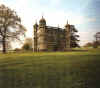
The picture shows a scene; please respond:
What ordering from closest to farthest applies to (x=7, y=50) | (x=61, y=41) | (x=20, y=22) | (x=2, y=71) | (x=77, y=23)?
(x=2, y=71), (x=7, y=50), (x=20, y=22), (x=77, y=23), (x=61, y=41)

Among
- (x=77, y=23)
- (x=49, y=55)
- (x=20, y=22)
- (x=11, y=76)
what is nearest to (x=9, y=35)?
(x=20, y=22)

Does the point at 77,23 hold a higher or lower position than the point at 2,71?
higher

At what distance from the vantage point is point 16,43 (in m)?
2.32

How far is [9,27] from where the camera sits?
2.37m

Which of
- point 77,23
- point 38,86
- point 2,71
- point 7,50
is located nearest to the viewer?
point 38,86

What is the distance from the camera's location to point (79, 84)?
57.9 inches

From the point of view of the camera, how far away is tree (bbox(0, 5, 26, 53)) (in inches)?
87.0

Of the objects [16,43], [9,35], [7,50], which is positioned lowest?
[7,50]

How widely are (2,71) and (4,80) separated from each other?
1.10 ft

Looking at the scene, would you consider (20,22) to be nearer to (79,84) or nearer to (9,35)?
Answer: (9,35)

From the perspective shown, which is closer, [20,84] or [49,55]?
[20,84]

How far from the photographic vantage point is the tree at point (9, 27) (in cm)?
221

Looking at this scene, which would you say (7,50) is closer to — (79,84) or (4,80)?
(4,80)

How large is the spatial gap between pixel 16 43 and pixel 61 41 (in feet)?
3.96
